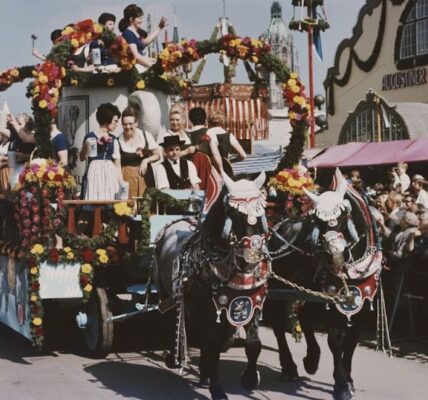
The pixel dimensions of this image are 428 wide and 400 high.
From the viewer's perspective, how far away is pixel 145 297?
352 inches

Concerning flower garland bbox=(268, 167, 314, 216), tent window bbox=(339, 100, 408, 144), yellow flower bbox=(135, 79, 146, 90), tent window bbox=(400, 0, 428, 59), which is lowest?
flower garland bbox=(268, 167, 314, 216)

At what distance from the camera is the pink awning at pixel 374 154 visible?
789 inches

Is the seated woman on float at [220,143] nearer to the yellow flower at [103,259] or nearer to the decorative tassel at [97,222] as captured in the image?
the decorative tassel at [97,222]

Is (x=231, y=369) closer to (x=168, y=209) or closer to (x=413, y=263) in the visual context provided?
(x=168, y=209)

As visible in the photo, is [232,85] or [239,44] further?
[232,85]

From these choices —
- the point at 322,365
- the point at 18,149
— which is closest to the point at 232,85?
the point at 18,149

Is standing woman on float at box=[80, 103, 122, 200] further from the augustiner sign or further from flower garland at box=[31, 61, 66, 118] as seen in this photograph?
the augustiner sign

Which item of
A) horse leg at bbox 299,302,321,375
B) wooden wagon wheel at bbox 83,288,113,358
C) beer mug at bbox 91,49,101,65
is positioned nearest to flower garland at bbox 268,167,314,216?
horse leg at bbox 299,302,321,375

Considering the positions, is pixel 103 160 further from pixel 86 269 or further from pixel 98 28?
pixel 98 28

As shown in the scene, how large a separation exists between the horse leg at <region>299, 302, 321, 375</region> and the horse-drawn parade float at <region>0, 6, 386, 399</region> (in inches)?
0.5

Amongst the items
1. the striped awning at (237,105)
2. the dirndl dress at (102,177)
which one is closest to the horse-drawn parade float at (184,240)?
the dirndl dress at (102,177)

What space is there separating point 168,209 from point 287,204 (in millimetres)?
1241

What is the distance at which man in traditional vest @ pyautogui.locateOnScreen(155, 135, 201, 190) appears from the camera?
31.1 ft

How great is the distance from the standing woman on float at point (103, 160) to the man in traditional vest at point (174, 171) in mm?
545
